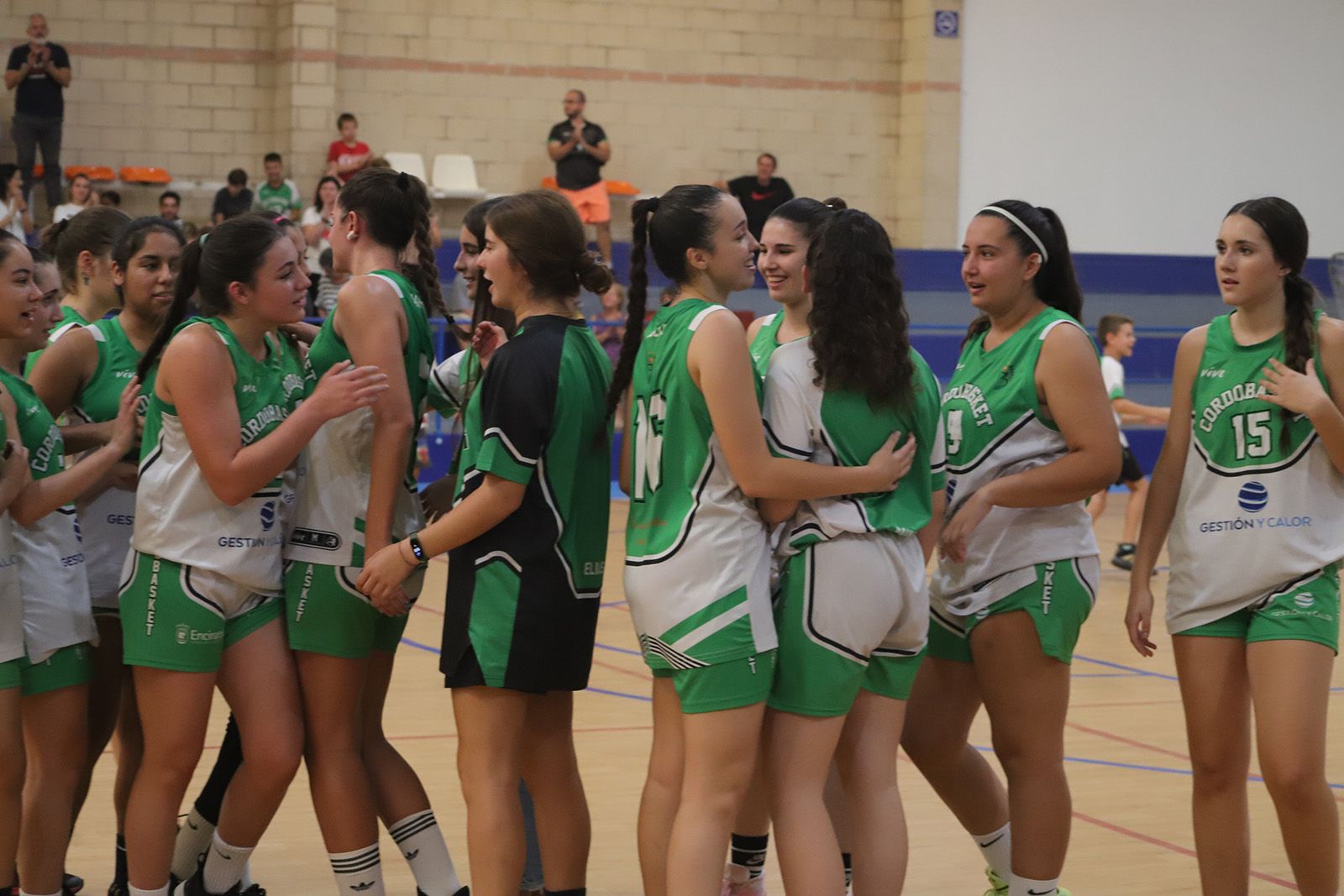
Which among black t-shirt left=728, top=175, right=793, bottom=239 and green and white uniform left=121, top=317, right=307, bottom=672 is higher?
black t-shirt left=728, top=175, right=793, bottom=239

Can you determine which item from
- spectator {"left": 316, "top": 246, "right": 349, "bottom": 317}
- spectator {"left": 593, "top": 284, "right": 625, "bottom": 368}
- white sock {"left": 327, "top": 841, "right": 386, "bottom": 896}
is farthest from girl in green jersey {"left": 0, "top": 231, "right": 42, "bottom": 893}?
spectator {"left": 593, "top": 284, "right": 625, "bottom": 368}

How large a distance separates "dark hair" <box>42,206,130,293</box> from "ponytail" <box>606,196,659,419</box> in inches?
55.6

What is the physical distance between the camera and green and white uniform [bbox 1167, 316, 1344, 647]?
3.46m

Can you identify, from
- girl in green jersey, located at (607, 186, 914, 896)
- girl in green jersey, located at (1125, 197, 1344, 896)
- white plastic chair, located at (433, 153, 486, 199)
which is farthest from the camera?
white plastic chair, located at (433, 153, 486, 199)

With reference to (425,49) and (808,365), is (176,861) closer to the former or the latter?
(808,365)

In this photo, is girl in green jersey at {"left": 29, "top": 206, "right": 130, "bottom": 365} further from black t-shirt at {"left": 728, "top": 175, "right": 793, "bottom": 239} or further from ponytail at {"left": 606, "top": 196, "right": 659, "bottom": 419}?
black t-shirt at {"left": 728, "top": 175, "right": 793, "bottom": 239}

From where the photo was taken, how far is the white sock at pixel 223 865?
11.8 feet

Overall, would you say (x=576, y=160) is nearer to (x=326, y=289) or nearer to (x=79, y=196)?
(x=326, y=289)

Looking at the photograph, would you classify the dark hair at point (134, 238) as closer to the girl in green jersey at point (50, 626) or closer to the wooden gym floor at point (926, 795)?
the girl in green jersey at point (50, 626)

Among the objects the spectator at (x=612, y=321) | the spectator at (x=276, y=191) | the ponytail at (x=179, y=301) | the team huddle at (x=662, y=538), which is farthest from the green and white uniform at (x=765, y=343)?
the spectator at (x=276, y=191)

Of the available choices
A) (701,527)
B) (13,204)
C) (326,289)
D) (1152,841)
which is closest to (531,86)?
(326,289)

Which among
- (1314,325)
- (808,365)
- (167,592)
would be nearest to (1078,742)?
(1314,325)

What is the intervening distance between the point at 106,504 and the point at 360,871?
1068 millimetres

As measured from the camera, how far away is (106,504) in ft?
12.6
